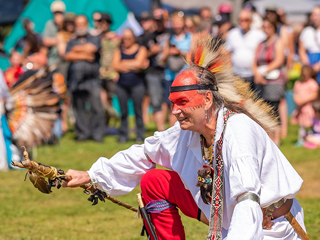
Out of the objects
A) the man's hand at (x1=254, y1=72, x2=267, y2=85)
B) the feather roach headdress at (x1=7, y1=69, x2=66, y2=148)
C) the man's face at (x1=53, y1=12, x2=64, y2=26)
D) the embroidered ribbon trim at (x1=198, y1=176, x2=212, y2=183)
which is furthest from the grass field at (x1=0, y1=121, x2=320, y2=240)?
the man's face at (x1=53, y1=12, x2=64, y2=26)

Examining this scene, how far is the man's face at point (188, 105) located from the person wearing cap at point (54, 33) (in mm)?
6634

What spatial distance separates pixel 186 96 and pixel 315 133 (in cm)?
559

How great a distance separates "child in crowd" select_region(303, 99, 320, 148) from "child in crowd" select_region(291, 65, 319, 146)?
12 centimetres

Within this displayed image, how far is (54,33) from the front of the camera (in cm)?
959

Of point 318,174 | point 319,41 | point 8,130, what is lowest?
point 8,130

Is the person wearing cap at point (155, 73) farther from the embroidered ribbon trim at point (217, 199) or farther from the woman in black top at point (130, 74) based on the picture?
the embroidered ribbon trim at point (217, 199)

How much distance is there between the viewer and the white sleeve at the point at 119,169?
3.14m

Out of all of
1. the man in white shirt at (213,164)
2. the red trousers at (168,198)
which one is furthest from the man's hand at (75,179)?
the red trousers at (168,198)

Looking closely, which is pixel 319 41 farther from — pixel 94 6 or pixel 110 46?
pixel 94 6

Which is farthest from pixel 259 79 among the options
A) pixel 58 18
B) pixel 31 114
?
pixel 58 18

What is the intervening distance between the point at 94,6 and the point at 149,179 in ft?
31.2

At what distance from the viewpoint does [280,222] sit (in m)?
2.70

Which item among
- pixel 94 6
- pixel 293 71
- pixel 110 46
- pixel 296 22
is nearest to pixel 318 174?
pixel 110 46

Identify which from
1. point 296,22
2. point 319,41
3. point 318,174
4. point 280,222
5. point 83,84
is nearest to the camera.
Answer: point 280,222
